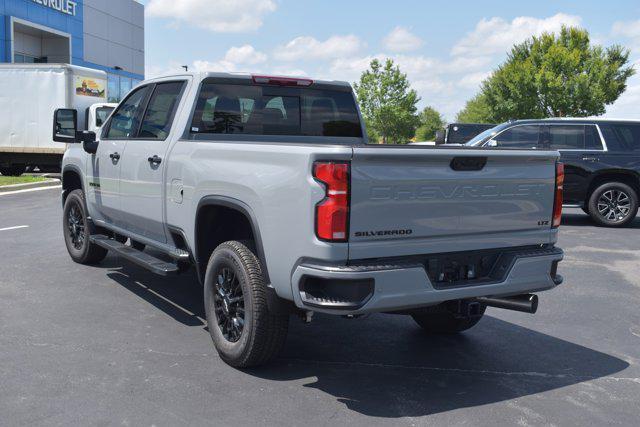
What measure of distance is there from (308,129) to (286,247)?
221 centimetres

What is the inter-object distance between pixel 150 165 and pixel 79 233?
252cm

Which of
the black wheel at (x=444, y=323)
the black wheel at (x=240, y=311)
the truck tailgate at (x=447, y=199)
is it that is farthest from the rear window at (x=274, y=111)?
the truck tailgate at (x=447, y=199)

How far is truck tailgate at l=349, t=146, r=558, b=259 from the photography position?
3.61 metres

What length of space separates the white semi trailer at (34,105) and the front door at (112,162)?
1418cm

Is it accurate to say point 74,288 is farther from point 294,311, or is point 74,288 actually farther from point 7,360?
point 294,311

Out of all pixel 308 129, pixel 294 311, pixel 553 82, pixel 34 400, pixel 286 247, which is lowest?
pixel 34 400

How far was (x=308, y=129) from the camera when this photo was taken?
19.0ft

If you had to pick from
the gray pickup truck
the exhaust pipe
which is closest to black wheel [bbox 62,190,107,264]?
the gray pickup truck

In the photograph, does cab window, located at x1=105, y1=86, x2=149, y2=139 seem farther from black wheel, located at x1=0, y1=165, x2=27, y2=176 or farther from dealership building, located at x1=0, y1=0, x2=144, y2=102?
dealership building, located at x1=0, y1=0, x2=144, y2=102

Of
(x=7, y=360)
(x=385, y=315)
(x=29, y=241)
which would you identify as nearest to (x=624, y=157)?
(x=385, y=315)

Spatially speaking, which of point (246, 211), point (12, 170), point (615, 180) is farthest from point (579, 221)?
point (12, 170)

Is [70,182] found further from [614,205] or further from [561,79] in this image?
[561,79]

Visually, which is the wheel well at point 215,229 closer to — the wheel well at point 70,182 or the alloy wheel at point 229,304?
the alloy wheel at point 229,304

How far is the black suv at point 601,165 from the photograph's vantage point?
11844 millimetres
